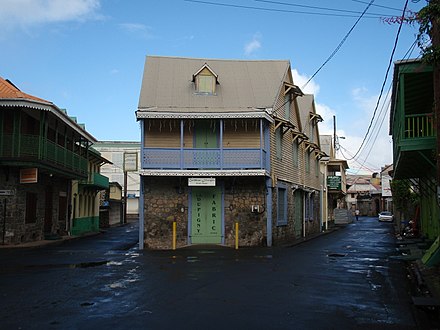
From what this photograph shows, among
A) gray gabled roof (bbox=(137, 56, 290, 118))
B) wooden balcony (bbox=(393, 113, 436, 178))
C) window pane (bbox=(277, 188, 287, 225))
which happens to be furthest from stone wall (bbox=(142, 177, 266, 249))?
wooden balcony (bbox=(393, 113, 436, 178))

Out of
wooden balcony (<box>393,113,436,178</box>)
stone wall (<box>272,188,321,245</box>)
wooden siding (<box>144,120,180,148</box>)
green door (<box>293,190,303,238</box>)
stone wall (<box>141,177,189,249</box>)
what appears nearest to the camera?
wooden balcony (<box>393,113,436,178</box>)

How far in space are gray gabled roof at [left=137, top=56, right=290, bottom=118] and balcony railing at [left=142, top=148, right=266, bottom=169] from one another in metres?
1.74

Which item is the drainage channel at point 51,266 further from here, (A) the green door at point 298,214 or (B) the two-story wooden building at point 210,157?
(A) the green door at point 298,214

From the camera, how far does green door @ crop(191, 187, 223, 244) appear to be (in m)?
22.3

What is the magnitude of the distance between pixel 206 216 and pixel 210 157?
104 inches

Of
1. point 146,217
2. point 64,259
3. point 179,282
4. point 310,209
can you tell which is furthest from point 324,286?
point 310,209

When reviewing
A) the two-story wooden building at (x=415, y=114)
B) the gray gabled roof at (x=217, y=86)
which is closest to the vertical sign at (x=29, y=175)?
the gray gabled roof at (x=217, y=86)

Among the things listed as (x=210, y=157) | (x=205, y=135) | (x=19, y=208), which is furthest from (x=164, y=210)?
(x=19, y=208)

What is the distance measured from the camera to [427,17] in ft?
24.4

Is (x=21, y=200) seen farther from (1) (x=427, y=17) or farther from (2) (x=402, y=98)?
(1) (x=427, y=17)

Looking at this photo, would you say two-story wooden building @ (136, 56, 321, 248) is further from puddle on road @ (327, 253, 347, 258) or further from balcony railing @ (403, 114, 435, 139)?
balcony railing @ (403, 114, 435, 139)

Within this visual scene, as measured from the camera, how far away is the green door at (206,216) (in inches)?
880

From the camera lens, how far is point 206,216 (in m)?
22.4

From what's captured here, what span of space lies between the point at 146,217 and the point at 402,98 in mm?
12055
